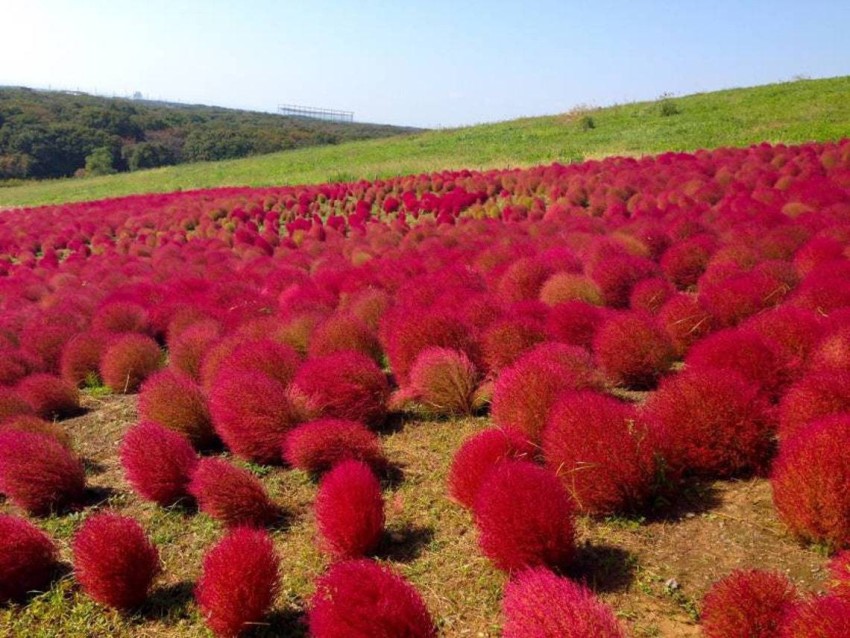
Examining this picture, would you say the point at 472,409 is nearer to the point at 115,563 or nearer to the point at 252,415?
the point at 252,415

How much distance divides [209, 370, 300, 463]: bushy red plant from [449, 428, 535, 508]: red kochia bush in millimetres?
1459

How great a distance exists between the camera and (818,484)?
9.16 feet

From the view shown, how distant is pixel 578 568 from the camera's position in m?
3.01

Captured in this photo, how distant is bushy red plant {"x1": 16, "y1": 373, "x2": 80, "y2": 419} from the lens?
19.5 ft

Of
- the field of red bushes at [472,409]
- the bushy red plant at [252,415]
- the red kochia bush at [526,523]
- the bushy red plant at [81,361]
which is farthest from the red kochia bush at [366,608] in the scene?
the bushy red plant at [81,361]

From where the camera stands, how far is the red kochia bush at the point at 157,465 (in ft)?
13.5

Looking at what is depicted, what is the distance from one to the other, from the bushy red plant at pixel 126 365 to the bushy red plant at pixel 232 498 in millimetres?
3153

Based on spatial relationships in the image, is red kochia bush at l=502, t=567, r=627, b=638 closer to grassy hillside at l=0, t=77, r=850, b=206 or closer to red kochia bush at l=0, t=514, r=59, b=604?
red kochia bush at l=0, t=514, r=59, b=604

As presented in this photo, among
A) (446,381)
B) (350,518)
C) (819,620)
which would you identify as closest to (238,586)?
(350,518)

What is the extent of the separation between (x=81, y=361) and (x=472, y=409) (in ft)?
14.8

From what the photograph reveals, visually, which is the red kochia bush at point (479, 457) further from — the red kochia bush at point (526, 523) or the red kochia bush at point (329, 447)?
the red kochia bush at point (329, 447)

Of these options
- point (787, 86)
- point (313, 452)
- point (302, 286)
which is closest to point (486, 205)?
point (302, 286)

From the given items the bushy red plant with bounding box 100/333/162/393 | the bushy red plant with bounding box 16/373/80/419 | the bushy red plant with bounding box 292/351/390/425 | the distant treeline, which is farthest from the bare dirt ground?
the distant treeline

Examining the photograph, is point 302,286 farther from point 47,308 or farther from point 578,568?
point 578,568
